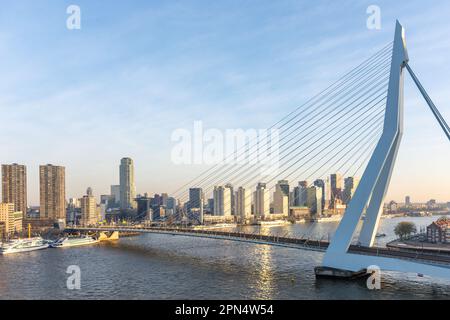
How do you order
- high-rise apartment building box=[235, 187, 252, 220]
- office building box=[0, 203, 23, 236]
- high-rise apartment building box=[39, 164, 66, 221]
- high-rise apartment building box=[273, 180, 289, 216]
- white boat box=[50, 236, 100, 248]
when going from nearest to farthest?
white boat box=[50, 236, 100, 248] → office building box=[0, 203, 23, 236] → high-rise apartment building box=[39, 164, 66, 221] → high-rise apartment building box=[235, 187, 252, 220] → high-rise apartment building box=[273, 180, 289, 216]

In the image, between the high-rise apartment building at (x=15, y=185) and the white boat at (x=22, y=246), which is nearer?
the white boat at (x=22, y=246)

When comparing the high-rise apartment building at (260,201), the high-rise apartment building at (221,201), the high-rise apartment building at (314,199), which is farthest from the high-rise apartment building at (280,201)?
the high-rise apartment building at (221,201)

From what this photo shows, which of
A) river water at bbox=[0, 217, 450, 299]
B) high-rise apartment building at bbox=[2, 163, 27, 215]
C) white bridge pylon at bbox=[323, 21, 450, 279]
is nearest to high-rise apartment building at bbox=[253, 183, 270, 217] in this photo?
high-rise apartment building at bbox=[2, 163, 27, 215]

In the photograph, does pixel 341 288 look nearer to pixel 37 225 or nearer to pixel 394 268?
pixel 394 268

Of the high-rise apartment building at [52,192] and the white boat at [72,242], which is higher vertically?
the high-rise apartment building at [52,192]

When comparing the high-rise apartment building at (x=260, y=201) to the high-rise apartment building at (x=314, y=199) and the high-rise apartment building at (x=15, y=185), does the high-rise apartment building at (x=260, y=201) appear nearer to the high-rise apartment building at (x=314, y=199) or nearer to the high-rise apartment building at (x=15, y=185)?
the high-rise apartment building at (x=314, y=199)

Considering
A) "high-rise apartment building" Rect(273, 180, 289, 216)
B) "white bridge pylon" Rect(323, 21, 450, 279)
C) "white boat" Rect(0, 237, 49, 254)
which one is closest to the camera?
"white bridge pylon" Rect(323, 21, 450, 279)

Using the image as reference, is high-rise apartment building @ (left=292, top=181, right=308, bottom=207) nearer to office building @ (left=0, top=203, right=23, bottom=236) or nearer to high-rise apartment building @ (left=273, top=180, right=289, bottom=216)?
high-rise apartment building @ (left=273, top=180, right=289, bottom=216)
